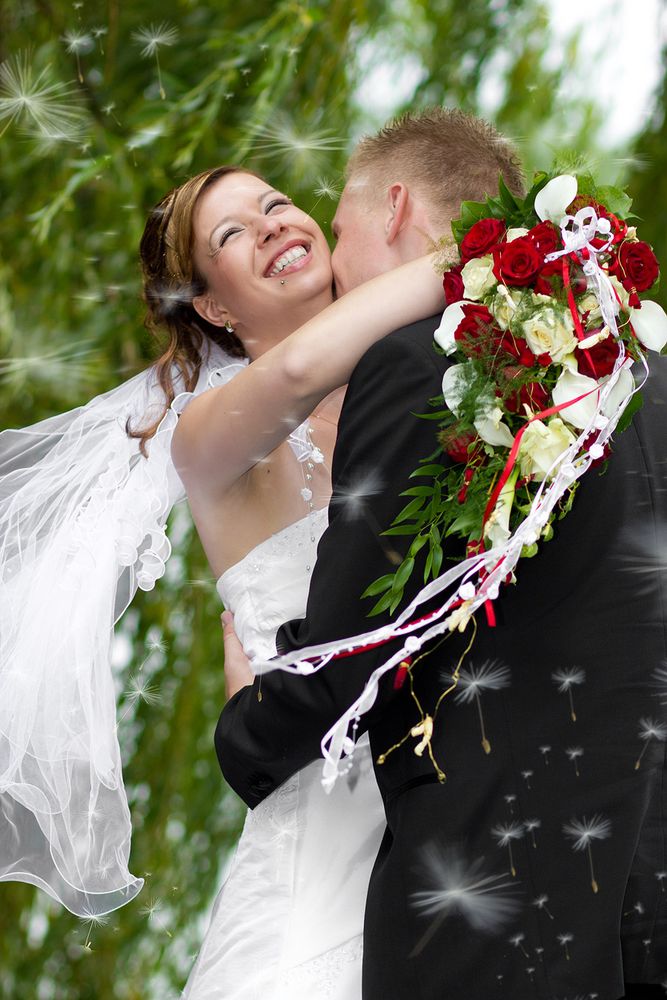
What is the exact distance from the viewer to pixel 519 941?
1456 millimetres

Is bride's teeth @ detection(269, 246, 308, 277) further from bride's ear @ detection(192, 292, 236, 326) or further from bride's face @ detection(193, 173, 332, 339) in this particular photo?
bride's ear @ detection(192, 292, 236, 326)

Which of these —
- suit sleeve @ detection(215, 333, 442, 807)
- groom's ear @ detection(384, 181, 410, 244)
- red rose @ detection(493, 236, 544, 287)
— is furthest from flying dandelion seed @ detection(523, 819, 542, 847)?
groom's ear @ detection(384, 181, 410, 244)

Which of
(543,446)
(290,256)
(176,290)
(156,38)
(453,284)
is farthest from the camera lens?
(156,38)

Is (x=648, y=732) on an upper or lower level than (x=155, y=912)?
upper

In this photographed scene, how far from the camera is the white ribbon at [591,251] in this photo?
1437mm

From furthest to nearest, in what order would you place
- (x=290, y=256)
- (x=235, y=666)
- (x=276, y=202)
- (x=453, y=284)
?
1. (x=276, y=202)
2. (x=290, y=256)
3. (x=235, y=666)
4. (x=453, y=284)

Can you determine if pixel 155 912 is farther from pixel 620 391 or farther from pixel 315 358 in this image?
pixel 620 391

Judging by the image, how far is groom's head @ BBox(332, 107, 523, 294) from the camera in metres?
1.92

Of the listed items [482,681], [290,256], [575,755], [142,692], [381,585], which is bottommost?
[142,692]

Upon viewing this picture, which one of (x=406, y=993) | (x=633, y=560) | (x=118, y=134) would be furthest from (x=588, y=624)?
(x=118, y=134)

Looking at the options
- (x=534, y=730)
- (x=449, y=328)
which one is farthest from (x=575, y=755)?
(x=449, y=328)

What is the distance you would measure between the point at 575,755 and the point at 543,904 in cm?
18

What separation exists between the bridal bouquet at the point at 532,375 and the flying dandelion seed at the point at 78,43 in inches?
72.4

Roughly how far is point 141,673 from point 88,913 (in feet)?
3.70
